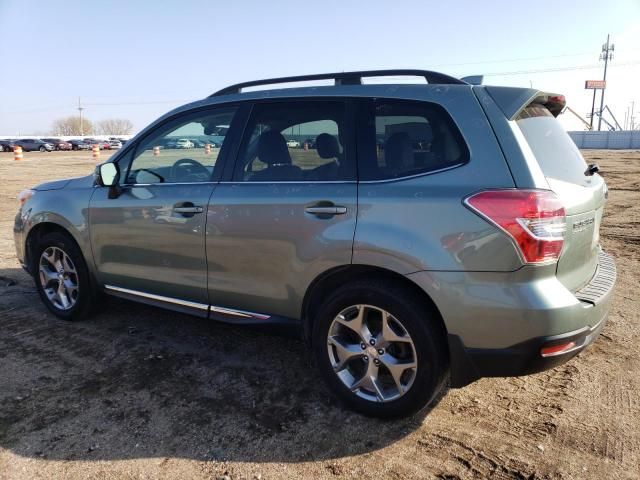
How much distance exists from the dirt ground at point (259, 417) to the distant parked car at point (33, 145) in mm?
54865

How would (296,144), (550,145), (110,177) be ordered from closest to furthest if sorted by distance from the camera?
(550,145) < (296,144) < (110,177)

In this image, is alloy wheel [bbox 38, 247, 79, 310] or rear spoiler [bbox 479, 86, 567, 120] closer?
rear spoiler [bbox 479, 86, 567, 120]

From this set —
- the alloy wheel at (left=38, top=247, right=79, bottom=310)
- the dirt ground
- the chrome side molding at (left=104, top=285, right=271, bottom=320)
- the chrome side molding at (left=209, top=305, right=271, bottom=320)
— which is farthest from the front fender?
the chrome side molding at (left=209, top=305, right=271, bottom=320)

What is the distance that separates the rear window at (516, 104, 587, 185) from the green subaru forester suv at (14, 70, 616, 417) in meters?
0.01

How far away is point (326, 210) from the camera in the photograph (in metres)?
2.94

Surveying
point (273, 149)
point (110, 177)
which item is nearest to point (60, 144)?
point (110, 177)

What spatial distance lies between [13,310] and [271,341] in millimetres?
2587

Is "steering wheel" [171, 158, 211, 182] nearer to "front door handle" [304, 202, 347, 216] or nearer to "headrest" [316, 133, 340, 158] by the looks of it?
"headrest" [316, 133, 340, 158]

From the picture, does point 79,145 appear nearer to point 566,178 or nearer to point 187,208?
point 187,208

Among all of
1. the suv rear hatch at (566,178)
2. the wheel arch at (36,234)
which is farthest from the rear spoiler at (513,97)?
the wheel arch at (36,234)

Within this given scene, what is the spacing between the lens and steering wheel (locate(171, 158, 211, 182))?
3.64 m

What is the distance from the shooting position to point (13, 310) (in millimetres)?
4836

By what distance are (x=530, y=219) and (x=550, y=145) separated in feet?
2.23

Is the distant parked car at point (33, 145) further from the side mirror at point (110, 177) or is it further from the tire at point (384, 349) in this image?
the tire at point (384, 349)
